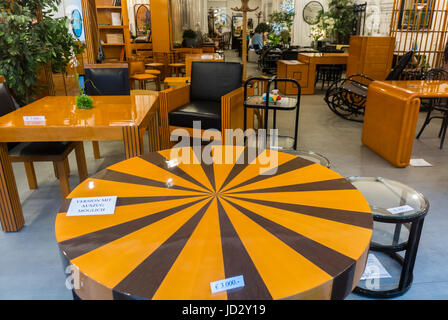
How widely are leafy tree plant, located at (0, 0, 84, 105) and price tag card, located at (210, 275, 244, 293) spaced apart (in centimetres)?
362

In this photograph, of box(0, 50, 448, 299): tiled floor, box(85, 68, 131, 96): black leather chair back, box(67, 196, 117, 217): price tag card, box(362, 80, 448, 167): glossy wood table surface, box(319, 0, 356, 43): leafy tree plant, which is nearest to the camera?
box(67, 196, 117, 217): price tag card

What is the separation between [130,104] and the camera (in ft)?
9.82

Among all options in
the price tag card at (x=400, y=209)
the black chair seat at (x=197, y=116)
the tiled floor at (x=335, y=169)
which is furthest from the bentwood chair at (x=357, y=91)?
the price tag card at (x=400, y=209)

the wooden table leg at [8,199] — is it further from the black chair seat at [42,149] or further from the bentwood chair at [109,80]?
the bentwood chair at [109,80]

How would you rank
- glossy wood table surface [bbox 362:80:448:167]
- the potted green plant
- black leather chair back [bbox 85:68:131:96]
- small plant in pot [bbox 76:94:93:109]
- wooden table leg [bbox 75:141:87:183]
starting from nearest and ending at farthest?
small plant in pot [bbox 76:94:93:109]
wooden table leg [bbox 75:141:87:183]
glossy wood table surface [bbox 362:80:448:167]
black leather chair back [bbox 85:68:131:96]
the potted green plant


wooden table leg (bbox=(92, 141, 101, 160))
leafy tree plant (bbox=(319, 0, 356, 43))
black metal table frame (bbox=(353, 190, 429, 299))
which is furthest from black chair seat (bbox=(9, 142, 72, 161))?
leafy tree plant (bbox=(319, 0, 356, 43))

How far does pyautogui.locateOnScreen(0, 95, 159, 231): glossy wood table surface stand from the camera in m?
2.27

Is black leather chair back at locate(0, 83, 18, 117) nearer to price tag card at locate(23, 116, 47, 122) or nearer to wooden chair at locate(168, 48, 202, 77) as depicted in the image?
price tag card at locate(23, 116, 47, 122)

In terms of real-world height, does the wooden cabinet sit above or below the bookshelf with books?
below

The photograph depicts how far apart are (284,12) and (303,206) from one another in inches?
513

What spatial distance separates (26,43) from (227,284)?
12.3 ft

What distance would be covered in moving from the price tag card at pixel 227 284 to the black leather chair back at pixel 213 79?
11.0 ft

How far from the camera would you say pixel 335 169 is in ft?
11.9

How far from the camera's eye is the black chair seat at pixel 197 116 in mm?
3691
